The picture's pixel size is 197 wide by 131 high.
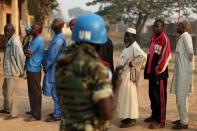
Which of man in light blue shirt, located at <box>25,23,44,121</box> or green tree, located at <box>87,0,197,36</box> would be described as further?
green tree, located at <box>87,0,197,36</box>

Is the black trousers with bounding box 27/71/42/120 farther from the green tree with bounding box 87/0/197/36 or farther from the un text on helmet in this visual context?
the green tree with bounding box 87/0/197/36

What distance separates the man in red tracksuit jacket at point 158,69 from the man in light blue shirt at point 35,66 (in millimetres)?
1868

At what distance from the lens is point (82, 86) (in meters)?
2.79

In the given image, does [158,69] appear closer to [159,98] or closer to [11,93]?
[159,98]

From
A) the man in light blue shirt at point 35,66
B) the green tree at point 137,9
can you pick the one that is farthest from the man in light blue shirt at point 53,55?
the green tree at point 137,9

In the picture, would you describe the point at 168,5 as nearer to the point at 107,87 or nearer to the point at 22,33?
the point at 22,33

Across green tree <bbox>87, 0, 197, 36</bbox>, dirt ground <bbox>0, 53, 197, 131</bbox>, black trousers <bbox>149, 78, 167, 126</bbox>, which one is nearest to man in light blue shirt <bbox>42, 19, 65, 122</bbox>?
dirt ground <bbox>0, 53, 197, 131</bbox>

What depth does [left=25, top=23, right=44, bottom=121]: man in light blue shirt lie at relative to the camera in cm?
734

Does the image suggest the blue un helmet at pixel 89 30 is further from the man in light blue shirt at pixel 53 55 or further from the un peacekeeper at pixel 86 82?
the man in light blue shirt at pixel 53 55

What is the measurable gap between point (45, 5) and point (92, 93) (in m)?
19.3

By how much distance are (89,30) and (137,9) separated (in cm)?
3086

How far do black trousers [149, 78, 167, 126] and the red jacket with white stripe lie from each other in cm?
11

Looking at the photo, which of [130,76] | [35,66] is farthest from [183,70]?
[35,66]

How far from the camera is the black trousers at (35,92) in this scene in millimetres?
7449
